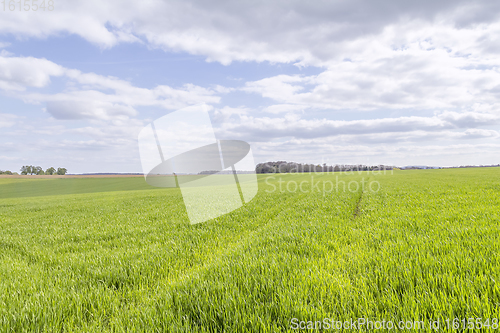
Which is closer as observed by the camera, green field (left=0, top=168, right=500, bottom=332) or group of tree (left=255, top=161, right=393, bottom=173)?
green field (left=0, top=168, right=500, bottom=332)

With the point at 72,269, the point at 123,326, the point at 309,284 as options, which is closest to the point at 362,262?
the point at 309,284

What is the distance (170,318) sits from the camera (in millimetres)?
2908

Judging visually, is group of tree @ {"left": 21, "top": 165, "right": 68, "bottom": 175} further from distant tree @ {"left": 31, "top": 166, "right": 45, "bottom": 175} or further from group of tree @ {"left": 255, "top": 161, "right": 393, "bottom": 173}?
group of tree @ {"left": 255, "top": 161, "right": 393, "bottom": 173}

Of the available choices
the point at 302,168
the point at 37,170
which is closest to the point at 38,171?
the point at 37,170

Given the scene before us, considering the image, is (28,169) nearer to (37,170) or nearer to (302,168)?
(37,170)

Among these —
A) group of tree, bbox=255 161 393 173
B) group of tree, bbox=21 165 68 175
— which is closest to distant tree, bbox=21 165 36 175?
group of tree, bbox=21 165 68 175

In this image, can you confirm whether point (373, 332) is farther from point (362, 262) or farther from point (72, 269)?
point (72, 269)

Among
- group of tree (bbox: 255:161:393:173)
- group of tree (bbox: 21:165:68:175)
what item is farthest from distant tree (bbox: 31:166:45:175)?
group of tree (bbox: 255:161:393:173)

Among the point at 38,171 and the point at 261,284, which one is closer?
the point at 261,284

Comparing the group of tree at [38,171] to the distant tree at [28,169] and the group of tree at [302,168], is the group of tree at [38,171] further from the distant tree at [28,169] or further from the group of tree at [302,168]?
the group of tree at [302,168]

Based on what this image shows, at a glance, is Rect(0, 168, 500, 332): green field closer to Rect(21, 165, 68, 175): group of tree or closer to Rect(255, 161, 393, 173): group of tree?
Rect(255, 161, 393, 173): group of tree

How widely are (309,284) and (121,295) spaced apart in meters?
3.22

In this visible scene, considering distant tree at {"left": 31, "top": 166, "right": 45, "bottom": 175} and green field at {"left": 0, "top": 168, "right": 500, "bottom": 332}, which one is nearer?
green field at {"left": 0, "top": 168, "right": 500, "bottom": 332}

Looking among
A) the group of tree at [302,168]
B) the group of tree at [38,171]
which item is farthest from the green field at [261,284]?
the group of tree at [38,171]
